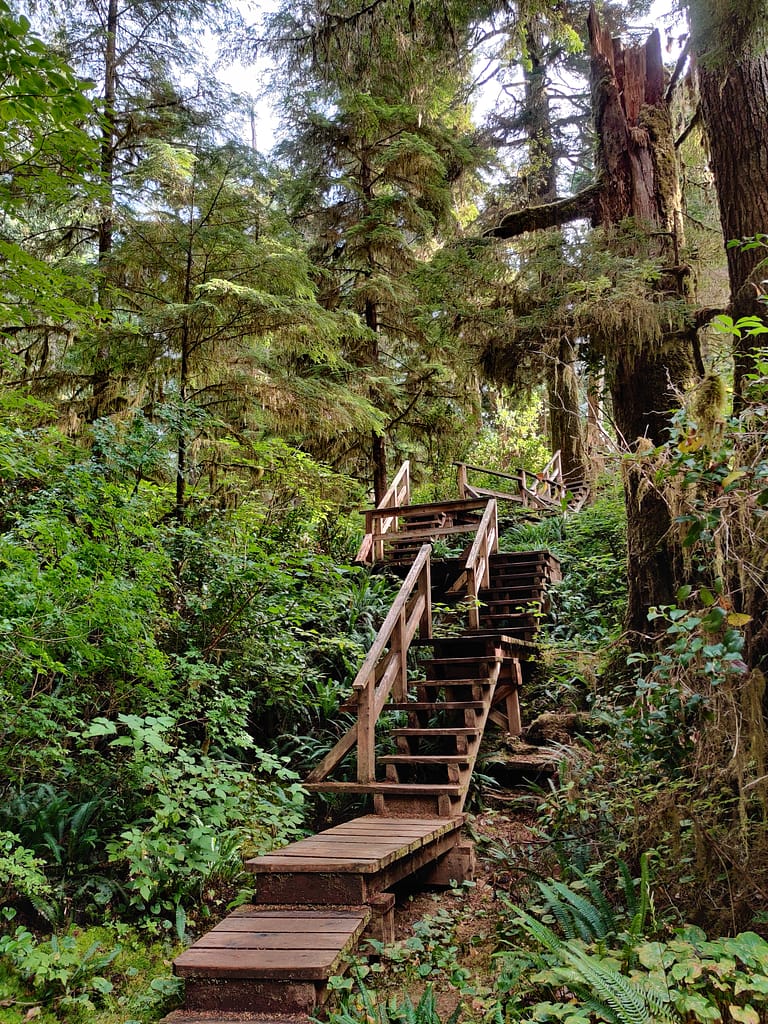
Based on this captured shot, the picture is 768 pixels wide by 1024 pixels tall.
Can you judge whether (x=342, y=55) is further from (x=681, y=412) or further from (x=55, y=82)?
(x=681, y=412)

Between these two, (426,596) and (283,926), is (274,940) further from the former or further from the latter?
(426,596)

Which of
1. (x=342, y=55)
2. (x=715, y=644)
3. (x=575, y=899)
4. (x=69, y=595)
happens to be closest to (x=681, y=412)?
(x=715, y=644)

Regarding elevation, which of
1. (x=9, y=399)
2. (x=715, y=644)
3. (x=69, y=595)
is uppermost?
(x=9, y=399)

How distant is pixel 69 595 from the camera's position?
13.0 feet

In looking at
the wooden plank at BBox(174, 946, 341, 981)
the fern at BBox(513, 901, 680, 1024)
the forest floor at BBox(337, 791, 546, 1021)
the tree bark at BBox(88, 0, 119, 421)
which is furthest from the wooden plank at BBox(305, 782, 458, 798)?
the tree bark at BBox(88, 0, 119, 421)

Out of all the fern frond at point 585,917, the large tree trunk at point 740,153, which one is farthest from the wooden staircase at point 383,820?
the large tree trunk at point 740,153

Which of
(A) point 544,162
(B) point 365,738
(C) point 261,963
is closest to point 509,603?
(B) point 365,738

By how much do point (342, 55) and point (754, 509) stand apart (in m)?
6.15

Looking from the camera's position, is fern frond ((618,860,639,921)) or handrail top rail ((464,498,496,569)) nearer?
fern frond ((618,860,639,921))

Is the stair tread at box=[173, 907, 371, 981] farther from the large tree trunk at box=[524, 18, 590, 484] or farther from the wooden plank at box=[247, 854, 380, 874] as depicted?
the large tree trunk at box=[524, 18, 590, 484]

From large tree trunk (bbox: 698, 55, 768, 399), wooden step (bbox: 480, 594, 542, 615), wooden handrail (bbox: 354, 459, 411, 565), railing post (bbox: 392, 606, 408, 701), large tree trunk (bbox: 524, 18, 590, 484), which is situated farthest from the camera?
large tree trunk (bbox: 524, 18, 590, 484)

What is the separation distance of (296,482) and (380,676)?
266 centimetres

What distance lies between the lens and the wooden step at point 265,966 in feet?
9.45

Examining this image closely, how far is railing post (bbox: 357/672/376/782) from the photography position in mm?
5117
